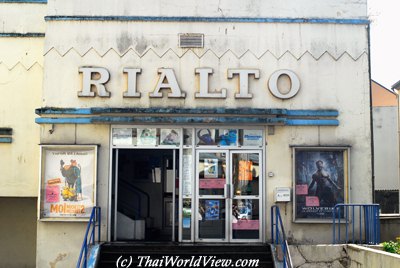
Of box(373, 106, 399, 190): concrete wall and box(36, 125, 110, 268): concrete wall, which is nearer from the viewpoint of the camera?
box(36, 125, 110, 268): concrete wall

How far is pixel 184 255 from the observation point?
1141cm

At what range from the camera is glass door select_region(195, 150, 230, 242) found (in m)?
12.5

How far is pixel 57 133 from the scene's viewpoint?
41.3 ft

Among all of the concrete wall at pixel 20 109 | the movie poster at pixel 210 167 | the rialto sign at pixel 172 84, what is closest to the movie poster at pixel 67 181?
the concrete wall at pixel 20 109

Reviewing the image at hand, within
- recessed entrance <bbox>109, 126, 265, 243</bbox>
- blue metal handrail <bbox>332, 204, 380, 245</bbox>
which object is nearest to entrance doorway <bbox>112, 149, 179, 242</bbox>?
recessed entrance <bbox>109, 126, 265, 243</bbox>

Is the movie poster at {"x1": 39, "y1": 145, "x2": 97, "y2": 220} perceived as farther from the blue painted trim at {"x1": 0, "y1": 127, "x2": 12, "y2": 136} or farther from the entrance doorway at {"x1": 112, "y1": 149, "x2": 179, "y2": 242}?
the entrance doorway at {"x1": 112, "y1": 149, "x2": 179, "y2": 242}

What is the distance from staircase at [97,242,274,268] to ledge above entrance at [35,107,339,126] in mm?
2708

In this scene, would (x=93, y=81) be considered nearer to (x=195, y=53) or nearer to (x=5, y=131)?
(x=195, y=53)

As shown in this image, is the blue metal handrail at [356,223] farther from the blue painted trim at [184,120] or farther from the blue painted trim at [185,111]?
the blue painted trim at [185,111]

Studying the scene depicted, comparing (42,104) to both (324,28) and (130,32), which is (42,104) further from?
(324,28)

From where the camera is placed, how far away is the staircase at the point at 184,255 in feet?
37.0

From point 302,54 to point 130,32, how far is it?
13.1 ft

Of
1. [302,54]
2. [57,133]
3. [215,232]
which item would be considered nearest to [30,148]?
[57,133]

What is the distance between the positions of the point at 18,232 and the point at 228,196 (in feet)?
20.3
